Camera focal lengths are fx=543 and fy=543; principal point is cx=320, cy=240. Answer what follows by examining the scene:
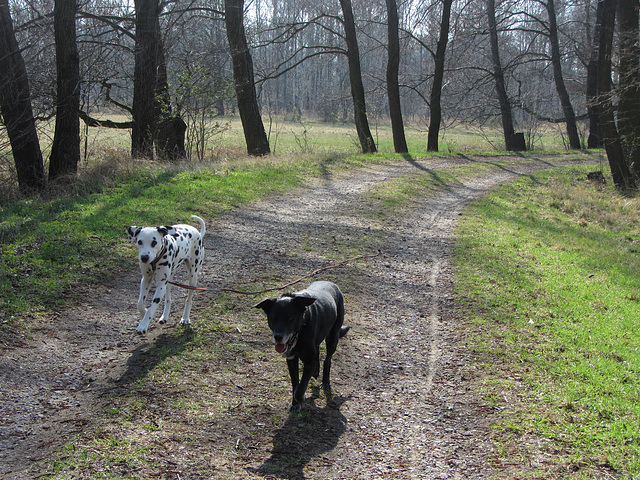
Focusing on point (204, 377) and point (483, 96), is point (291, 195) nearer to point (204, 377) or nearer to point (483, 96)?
point (204, 377)

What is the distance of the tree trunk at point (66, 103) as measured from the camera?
530 inches

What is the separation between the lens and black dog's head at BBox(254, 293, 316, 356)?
4242 millimetres

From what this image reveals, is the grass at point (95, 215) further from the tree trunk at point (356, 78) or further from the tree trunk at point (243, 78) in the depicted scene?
the tree trunk at point (356, 78)

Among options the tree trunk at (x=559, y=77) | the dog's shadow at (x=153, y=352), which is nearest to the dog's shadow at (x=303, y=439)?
the dog's shadow at (x=153, y=352)

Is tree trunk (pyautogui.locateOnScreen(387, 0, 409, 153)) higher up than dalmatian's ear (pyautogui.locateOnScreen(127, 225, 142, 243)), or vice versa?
tree trunk (pyautogui.locateOnScreen(387, 0, 409, 153))

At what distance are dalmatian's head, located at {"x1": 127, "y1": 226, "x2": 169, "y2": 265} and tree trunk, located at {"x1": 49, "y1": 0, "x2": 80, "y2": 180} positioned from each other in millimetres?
9351

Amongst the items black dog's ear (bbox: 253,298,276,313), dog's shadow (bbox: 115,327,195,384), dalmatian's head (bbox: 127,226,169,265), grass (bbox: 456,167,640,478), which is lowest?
grass (bbox: 456,167,640,478)

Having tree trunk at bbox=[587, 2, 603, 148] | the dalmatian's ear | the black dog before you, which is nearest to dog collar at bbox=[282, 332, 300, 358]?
the black dog

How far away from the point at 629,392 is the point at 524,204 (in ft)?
38.3

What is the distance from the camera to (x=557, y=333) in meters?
6.96

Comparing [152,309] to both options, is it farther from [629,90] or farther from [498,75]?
[498,75]

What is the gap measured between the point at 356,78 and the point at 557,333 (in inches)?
819

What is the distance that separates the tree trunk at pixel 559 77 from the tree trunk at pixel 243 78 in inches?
824

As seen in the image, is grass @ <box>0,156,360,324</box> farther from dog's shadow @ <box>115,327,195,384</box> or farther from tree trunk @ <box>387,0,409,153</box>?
tree trunk @ <box>387,0,409,153</box>
